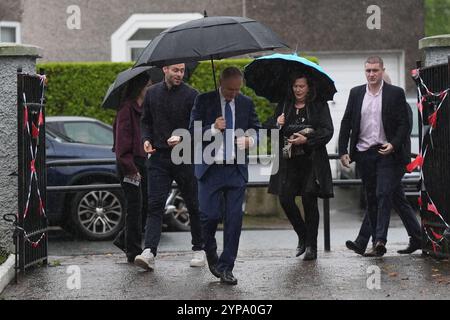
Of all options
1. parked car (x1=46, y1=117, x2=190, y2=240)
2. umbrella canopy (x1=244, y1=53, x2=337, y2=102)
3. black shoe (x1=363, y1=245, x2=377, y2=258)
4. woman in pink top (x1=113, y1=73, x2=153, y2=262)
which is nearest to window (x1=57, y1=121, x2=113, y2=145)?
parked car (x1=46, y1=117, x2=190, y2=240)

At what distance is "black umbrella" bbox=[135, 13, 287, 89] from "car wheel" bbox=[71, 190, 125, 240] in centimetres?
496

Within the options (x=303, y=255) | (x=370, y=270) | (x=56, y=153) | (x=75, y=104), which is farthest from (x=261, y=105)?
(x=370, y=270)

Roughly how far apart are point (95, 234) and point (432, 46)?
5523 millimetres

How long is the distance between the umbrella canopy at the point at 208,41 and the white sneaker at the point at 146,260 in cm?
181

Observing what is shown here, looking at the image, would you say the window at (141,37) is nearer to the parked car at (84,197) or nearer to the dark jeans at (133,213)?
the parked car at (84,197)

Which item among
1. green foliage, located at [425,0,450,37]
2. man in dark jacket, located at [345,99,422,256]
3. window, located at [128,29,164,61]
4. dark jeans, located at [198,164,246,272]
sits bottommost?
man in dark jacket, located at [345,99,422,256]

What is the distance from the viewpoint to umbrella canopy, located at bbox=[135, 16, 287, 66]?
897 centimetres

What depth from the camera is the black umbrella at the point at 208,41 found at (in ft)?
29.4

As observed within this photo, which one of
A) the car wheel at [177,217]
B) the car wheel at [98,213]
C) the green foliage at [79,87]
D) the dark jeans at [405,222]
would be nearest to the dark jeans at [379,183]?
the dark jeans at [405,222]

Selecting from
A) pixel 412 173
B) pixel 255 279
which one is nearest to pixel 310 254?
pixel 255 279

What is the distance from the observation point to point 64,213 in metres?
14.2

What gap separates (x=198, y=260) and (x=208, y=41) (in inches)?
93.1

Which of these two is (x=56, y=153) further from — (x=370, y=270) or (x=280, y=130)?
(x=370, y=270)

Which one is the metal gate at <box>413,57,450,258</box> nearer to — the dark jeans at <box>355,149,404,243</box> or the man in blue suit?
the dark jeans at <box>355,149,404,243</box>
